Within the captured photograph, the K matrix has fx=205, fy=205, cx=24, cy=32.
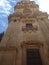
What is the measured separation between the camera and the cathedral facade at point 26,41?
16.2m

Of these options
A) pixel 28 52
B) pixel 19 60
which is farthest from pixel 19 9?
pixel 19 60

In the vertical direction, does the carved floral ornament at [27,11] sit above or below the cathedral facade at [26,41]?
above

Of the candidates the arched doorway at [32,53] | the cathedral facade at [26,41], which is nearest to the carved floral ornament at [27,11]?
the cathedral facade at [26,41]

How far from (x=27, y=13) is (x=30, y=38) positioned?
907 cm

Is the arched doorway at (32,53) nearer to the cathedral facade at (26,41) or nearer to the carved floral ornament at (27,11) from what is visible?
the cathedral facade at (26,41)

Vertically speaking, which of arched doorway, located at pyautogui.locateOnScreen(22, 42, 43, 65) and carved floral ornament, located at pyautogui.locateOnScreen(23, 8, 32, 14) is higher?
carved floral ornament, located at pyautogui.locateOnScreen(23, 8, 32, 14)

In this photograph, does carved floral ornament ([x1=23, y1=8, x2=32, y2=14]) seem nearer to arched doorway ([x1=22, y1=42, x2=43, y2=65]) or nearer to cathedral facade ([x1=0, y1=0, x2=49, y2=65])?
cathedral facade ([x1=0, y1=0, x2=49, y2=65])

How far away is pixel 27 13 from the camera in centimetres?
2859

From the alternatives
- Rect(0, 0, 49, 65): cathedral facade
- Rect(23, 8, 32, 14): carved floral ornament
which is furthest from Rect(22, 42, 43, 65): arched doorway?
Rect(23, 8, 32, 14): carved floral ornament

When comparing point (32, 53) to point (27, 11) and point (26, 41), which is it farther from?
point (27, 11)

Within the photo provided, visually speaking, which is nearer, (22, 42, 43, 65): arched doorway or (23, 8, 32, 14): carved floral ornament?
(22, 42, 43, 65): arched doorway

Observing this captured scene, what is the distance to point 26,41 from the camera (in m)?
19.1

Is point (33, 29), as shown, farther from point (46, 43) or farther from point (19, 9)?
point (19, 9)

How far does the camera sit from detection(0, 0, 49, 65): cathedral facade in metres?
16.2
